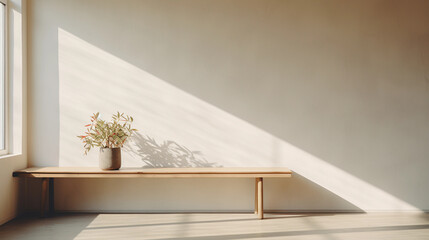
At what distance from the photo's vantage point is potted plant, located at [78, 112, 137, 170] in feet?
14.0

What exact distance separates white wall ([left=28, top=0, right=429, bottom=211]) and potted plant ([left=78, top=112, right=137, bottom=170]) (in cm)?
13

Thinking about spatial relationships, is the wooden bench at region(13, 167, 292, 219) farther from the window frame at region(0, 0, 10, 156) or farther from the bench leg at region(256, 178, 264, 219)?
the window frame at region(0, 0, 10, 156)

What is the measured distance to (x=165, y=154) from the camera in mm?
4645

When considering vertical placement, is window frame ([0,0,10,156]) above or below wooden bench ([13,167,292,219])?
above

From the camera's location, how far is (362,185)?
4660 millimetres

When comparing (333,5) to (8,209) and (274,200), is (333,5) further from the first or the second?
(8,209)

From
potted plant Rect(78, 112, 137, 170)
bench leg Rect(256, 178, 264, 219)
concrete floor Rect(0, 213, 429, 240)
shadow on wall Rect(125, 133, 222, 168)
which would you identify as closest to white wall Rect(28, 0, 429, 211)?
shadow on wall Rect(125, 133, 222, 168)

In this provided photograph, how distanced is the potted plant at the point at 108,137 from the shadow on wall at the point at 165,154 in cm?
17

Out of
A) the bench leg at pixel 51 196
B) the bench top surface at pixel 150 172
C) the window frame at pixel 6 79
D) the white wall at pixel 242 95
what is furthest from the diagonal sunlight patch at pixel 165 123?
the window frame at pixel 6 79

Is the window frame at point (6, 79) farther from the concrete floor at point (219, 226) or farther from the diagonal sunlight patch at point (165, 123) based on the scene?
the concrete floor at point (219, 226)

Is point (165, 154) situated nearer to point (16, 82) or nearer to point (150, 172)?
point (150, 172)

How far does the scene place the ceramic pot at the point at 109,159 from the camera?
4.26m

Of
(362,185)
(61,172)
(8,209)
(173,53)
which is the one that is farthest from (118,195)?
(362,185)

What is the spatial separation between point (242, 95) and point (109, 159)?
5.36ft
